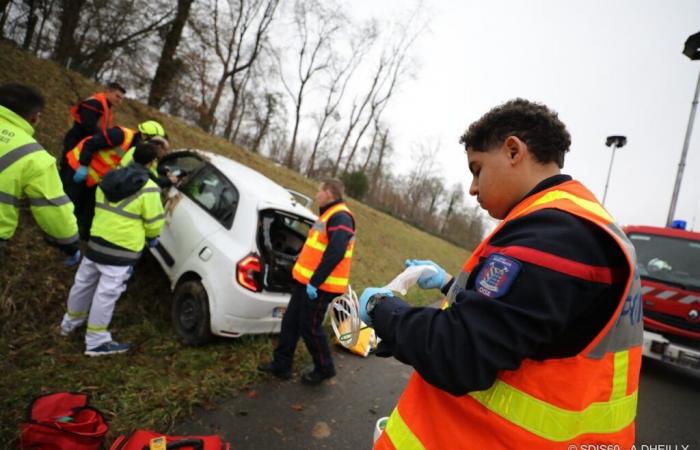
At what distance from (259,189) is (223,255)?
0.93 m

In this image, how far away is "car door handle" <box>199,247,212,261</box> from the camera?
11.7 ft

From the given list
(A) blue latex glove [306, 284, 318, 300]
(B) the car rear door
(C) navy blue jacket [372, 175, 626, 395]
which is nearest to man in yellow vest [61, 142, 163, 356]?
(B) the car rear door

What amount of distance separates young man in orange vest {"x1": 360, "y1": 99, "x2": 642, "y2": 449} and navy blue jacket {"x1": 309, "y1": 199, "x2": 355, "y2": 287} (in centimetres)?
209

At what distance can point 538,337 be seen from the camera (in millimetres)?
858

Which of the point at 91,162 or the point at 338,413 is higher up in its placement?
the point at 91,162

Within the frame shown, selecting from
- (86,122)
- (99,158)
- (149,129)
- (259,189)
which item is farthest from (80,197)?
(259,189)

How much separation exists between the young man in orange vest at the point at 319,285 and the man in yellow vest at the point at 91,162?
2.63 metres

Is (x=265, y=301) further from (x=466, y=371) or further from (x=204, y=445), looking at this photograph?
(x=466, y=371)

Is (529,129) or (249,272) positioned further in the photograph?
(249,272)

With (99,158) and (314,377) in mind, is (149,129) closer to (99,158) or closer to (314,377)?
(99,158)

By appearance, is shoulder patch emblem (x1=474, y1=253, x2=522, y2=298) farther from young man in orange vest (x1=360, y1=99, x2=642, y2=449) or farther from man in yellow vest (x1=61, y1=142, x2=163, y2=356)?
man in yellow vest (x1=61, y1=142, x2=163, y2=356)

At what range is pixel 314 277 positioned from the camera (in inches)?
126

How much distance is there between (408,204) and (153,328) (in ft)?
146

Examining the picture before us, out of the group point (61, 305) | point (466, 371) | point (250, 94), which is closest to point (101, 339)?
point (61, 305)
